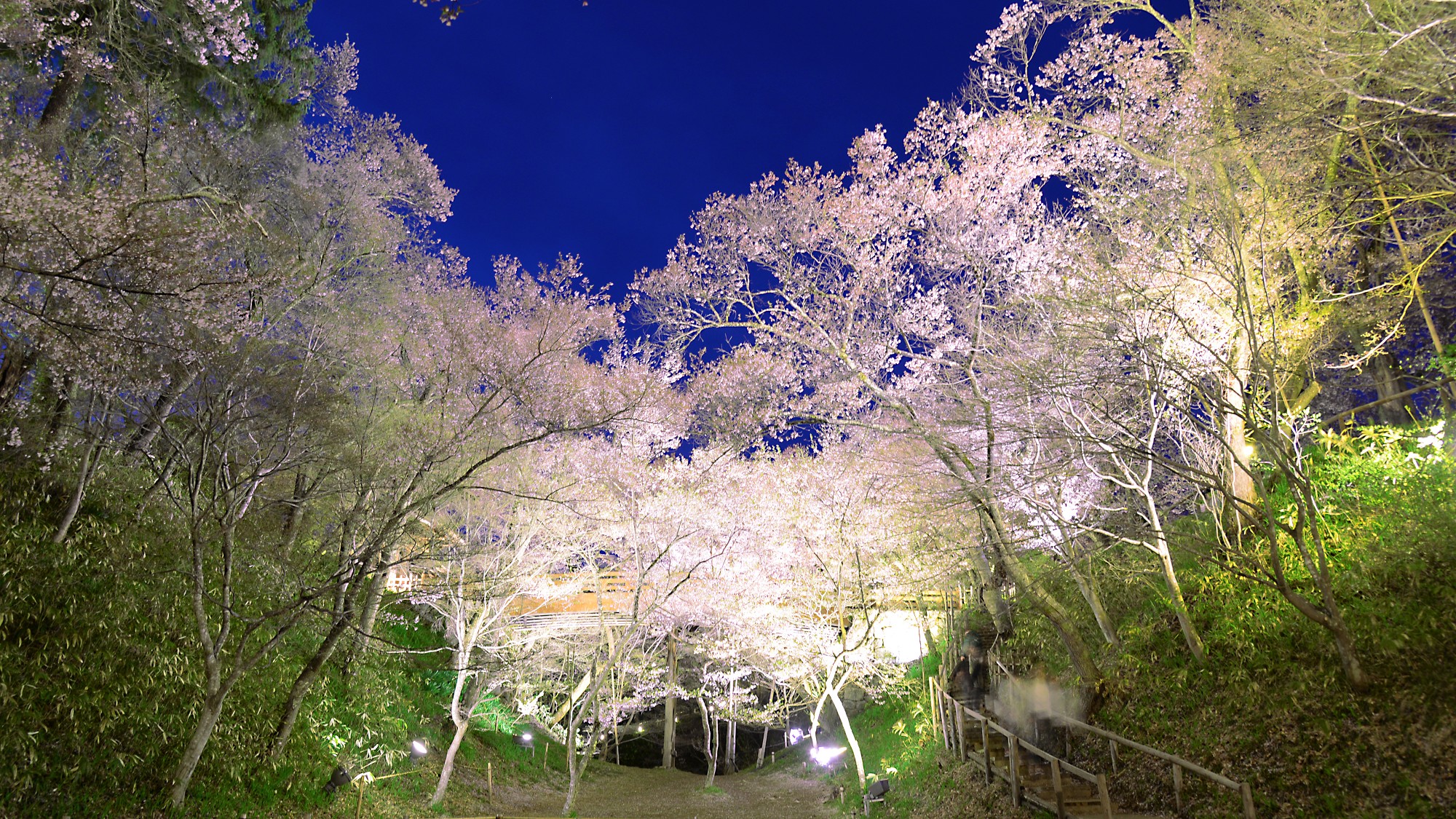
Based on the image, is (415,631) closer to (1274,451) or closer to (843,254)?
(843,254)

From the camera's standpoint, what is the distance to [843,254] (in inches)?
486

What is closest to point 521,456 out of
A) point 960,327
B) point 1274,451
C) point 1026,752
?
point 960,327

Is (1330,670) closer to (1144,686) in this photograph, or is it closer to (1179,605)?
(1179,605)

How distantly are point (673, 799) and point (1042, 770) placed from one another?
1170cm

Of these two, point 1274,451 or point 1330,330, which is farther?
point 1330,330

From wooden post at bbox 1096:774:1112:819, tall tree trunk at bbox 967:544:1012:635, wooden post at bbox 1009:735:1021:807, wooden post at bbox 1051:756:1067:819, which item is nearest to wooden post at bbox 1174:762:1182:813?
wooden post at bbox 1096:774:1112:819

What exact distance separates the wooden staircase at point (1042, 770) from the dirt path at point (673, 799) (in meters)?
4.22

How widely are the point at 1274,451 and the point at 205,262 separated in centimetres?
1199

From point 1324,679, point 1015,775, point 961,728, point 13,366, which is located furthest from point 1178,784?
point 13,366

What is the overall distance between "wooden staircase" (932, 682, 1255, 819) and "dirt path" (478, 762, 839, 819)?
166 inches

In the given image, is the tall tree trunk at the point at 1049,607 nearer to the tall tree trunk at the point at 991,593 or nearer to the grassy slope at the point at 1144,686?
the grassy slope at the point at 1144,686

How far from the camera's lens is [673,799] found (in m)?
19.3

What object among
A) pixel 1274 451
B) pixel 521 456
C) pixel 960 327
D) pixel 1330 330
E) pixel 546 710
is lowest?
pixel 546 710

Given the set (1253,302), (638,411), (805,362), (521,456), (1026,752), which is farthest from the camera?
(521,456)
